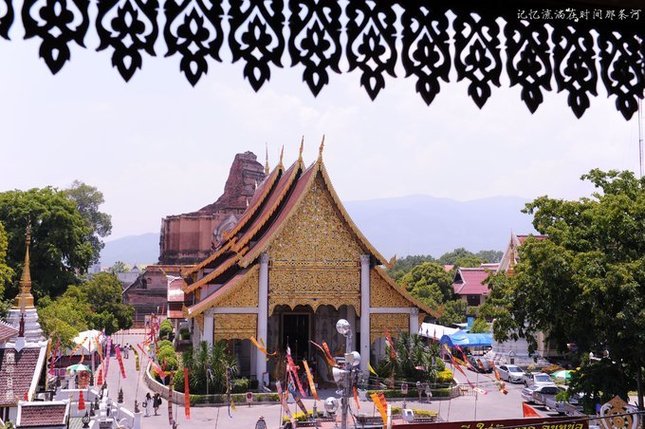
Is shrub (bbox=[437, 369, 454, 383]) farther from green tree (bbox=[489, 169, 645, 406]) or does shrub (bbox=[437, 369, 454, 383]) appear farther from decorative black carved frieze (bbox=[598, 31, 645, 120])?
decorative black carved frieze (bbox=[598, 31, 645, 120])

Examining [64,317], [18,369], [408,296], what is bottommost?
[18,369]

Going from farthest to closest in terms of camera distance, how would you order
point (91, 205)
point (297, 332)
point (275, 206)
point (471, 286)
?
point (91, 205) → point (471, 286) → point (297, 332) → point (275, 206)

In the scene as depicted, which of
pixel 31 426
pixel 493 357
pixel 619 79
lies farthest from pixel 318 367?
pixel 619 79

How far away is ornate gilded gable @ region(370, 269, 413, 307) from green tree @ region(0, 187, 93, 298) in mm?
18236

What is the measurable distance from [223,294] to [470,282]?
24124 millimetres

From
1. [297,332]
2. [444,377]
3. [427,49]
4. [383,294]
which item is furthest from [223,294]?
[427,49]

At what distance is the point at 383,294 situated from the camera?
20891 millimetres

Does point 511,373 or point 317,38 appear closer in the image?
point 317,38

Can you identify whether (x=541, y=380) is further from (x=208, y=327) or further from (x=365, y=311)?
(x=208, y=327)

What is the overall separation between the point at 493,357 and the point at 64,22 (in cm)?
2710

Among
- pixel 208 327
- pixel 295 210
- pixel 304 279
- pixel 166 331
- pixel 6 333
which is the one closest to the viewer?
pixel 6 333

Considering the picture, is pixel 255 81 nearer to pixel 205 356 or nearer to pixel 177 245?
pixel 205 356

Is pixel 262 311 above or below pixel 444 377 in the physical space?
above

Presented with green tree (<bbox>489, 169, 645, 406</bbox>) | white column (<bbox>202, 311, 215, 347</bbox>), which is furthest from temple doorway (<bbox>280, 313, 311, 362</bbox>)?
green tree (<bbox>489, 169, 645, 406</bbox>)
